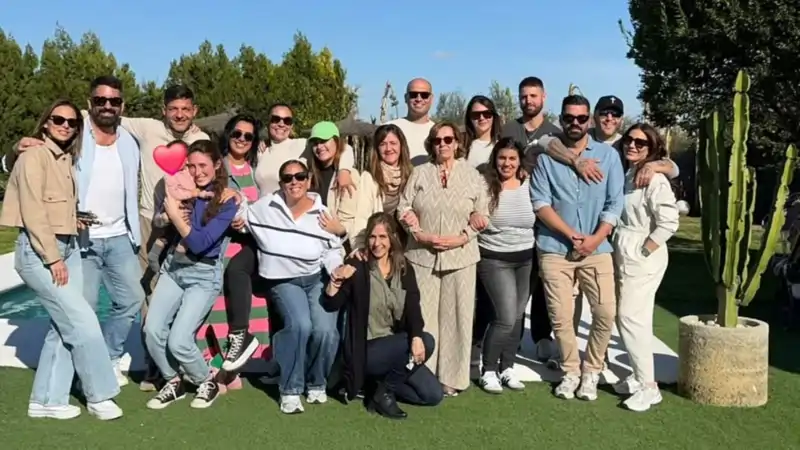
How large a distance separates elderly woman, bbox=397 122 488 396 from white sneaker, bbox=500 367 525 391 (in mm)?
342

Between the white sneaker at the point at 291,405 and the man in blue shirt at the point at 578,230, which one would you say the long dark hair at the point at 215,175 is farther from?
the man in blue shirt at the point at 578,230

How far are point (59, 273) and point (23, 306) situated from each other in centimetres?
545

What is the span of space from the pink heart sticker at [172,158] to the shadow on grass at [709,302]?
4560mm

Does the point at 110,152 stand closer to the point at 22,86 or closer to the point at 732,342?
the point at 732,342

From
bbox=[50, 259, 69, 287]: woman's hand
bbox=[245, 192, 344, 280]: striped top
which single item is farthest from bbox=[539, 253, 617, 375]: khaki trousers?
bbox=[50, 259, 69, 287]: woman's hand

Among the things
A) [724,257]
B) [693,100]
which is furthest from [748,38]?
[724,257]

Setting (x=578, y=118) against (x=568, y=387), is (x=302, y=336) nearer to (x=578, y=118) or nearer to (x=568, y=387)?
→ (x=568, y=387)

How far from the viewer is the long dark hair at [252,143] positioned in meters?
5.21

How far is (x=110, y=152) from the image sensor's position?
4.79 meters

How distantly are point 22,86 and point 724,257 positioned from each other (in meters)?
24.2

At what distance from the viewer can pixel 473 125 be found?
544 centimetres

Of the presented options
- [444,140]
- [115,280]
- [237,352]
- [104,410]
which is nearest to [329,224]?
[444,140]

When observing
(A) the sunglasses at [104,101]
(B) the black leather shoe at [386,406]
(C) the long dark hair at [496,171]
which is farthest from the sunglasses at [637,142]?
(A) the sunglasses at [104,101]

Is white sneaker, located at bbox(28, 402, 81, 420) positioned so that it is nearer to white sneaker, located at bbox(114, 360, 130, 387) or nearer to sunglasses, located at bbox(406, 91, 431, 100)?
white sneaker, located at bbox(114, 360, 130, 387)
